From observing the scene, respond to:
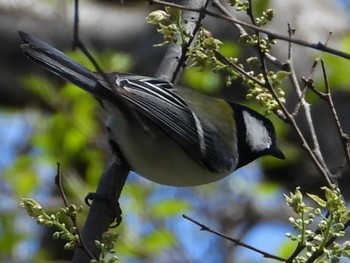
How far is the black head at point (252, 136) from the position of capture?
3.14 metres

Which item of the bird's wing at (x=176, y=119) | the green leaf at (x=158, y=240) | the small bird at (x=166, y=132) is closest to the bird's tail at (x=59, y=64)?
the small bird at (x=166, y=132)

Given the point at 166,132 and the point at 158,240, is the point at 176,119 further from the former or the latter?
the point at 158,240

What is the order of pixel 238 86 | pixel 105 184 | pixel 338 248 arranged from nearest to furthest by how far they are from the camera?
pixel 338 248, pixel 105 184, pixel 238 86

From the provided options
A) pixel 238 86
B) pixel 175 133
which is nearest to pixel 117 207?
pixel 175 133

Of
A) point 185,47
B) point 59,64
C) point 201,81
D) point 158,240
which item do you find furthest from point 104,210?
point 201,81

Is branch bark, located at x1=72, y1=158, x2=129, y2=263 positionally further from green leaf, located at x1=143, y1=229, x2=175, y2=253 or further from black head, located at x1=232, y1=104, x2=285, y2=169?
green leaf, located at x1=143, y1=229, x2=175, y2=253

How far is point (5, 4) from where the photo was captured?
514 centimetres

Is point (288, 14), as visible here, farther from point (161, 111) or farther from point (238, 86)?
point (161, 111)

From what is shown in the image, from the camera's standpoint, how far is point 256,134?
316 centimetres

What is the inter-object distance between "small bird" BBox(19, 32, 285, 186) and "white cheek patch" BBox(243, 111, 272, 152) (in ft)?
0.20

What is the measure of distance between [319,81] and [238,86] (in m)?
0.78

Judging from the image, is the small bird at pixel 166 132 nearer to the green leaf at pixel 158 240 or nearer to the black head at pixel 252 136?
the black head at pixel 252 136

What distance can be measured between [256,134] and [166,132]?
1.55 ft

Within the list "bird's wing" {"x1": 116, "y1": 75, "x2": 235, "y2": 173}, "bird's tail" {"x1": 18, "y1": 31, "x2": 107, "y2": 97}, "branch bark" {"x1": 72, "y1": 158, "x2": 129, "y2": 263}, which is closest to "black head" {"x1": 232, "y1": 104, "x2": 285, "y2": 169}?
"bird's wing" {"x1": 116, "y1": 75, "x2": 235, "y2": 173}
